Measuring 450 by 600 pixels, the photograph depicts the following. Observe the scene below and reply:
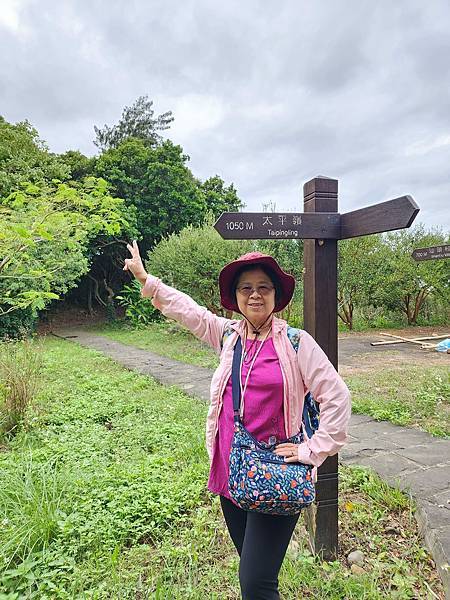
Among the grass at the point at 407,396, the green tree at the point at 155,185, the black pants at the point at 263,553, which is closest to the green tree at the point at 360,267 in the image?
the green tree at the point at 155,185

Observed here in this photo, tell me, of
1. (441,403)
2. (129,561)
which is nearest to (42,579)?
(129,561)

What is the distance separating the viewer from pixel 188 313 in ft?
6.15

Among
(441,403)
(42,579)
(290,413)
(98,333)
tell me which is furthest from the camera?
(98,333)

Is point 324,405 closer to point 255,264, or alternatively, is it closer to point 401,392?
point 255,264

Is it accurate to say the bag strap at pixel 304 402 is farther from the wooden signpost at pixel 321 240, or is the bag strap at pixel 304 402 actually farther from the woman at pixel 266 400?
the wooden signpost at pixel 321 240

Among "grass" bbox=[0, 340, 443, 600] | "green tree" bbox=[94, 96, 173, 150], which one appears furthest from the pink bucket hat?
"green tree" bbox=[94, 96, 173, 150]

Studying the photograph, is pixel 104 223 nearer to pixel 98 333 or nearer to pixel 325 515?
pixel 325 515

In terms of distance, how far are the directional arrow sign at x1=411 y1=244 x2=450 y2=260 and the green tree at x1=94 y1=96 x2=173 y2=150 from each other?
71.4 ft

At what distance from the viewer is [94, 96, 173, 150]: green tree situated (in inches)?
988

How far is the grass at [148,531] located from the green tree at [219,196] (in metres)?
13.6

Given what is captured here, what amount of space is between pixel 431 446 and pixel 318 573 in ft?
5.91

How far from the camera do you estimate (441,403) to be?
4.88 metres

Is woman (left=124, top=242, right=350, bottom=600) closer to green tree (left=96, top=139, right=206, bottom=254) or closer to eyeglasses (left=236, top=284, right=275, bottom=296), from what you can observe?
eyeglasses (left=236, top=284, right=275, bottom=296)

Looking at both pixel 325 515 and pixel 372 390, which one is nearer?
pixel 325 515
